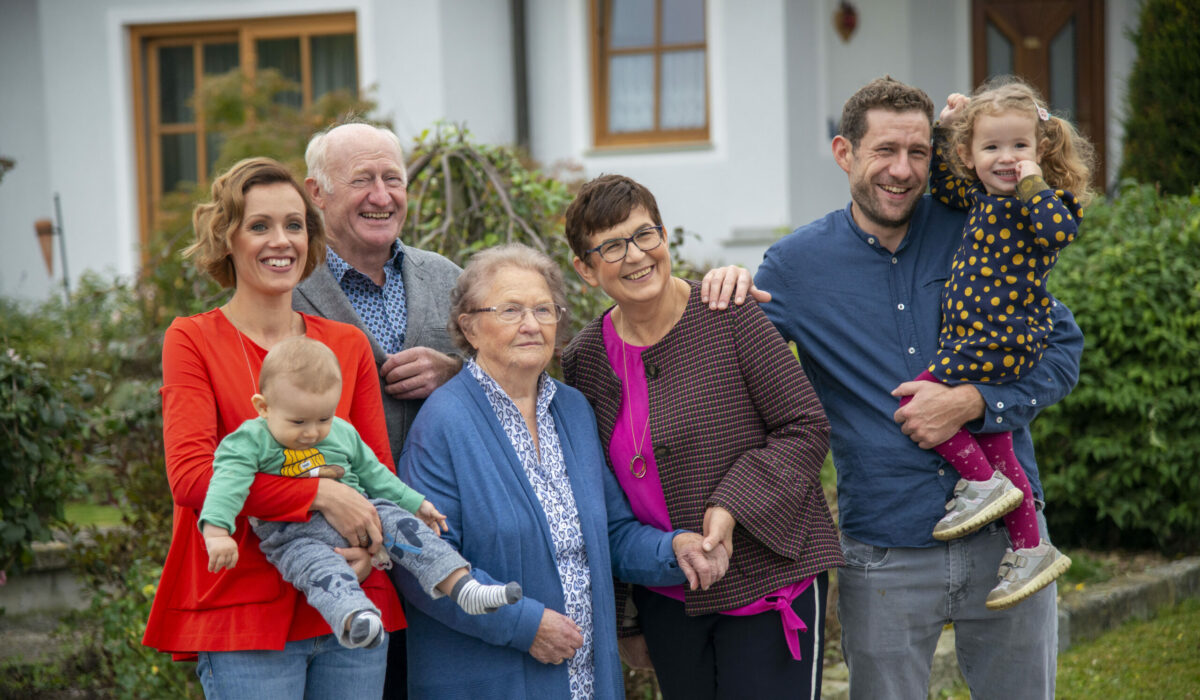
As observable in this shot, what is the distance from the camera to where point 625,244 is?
9.36 feet

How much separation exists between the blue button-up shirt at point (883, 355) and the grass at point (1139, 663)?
1986 millimetres

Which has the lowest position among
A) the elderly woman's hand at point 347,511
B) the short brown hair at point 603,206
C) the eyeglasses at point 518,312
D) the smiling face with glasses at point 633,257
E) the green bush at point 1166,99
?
the elderly woman's hand at point 347,511

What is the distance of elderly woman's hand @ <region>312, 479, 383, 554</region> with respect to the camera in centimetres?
251

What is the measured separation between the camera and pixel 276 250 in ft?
8.70

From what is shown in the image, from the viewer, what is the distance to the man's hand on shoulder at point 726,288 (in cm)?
292

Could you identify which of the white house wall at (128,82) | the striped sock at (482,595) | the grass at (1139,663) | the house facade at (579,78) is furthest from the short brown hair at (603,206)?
the white house wall at (128,82)

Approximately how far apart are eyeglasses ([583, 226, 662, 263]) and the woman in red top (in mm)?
629

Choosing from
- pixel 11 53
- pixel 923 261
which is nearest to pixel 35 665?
pixel 923 261

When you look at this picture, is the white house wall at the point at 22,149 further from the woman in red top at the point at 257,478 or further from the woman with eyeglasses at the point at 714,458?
the woman with eyeglasses at the point at 714,458

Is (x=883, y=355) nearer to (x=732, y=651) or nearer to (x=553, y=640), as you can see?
(x=732, y=651)

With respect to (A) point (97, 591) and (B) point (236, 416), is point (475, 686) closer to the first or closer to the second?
(B) point (236, 416)

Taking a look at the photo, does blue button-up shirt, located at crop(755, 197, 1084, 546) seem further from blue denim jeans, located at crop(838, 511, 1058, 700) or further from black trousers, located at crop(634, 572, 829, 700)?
black trousers, located at crop(634, 572, 829, 700)

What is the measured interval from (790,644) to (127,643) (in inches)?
102

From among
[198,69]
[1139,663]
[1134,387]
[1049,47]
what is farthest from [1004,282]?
[198,69]
